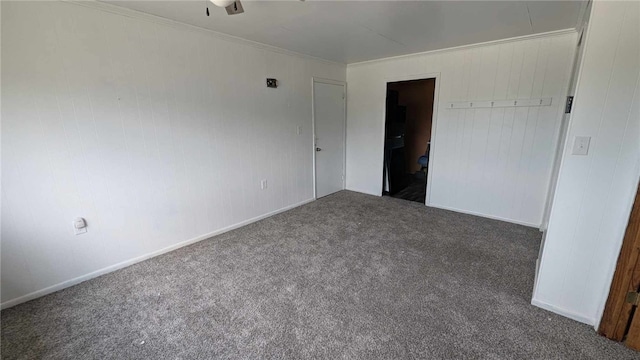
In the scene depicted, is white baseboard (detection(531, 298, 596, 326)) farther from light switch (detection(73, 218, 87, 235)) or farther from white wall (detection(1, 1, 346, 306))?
light switch (detection(73, 218, 87, 235))

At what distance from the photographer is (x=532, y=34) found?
9.50 feet

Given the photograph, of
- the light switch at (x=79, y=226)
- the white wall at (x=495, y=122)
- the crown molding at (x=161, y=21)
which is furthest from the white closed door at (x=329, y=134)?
the light switch at (x=79, y=226)

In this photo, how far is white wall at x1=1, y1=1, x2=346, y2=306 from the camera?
6.19 feet

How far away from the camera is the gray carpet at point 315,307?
1.57 meters

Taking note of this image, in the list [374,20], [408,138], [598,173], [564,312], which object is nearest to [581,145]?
[598,173]

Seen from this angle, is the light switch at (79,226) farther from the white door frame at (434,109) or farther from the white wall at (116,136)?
the white door frame at (434,109)

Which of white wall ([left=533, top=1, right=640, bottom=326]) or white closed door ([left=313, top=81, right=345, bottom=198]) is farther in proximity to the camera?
white closed door ([left=313, top=81, right=345, bottom=198])

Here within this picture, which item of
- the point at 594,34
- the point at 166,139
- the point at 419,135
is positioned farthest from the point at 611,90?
the point at 419,135

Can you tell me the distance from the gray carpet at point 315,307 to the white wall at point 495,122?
0.69 meters

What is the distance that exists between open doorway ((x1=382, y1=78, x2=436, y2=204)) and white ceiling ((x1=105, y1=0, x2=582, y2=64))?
1366 millimetres

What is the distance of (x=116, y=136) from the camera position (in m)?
2.28

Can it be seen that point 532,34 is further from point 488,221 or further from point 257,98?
point 257,98

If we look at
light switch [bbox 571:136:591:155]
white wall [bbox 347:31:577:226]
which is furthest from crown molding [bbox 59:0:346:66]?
light switch [bbox 571:136:591:155]

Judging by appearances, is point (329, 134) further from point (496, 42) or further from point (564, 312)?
point (564, 312)
